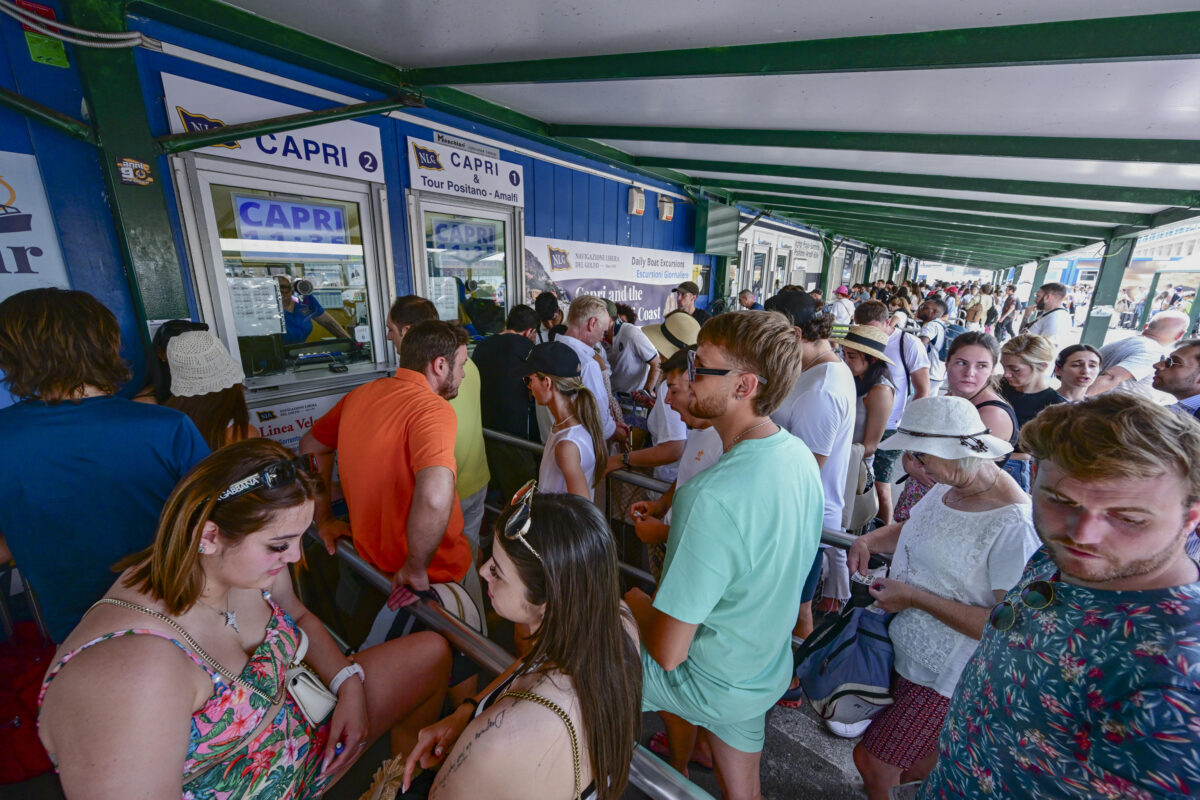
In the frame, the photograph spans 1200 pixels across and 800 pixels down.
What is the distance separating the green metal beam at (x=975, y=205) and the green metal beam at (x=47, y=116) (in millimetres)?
7502

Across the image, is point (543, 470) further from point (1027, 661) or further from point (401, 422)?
point (1027, 661)

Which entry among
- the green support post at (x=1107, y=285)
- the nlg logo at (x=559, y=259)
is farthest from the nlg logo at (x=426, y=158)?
the green support post at (x=1107, y=285)

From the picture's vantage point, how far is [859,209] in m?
9.25

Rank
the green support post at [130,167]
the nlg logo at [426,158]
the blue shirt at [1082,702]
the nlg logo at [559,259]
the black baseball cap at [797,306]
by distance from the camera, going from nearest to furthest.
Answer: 1. the blue shirt at [1082,702]
2. the green support post at [130,167]
3. the black baseball cap at [797,306]
4. the nlg logo at [426,158]
5. the nlg logo at [559,259]

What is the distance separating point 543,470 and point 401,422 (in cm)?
78

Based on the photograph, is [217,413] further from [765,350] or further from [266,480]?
[765,350]

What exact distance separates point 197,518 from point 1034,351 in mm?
4167

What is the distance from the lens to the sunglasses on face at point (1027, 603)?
3.67 ft

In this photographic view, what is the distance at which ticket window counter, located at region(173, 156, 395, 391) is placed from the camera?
3.08 meters

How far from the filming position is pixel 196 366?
229cm

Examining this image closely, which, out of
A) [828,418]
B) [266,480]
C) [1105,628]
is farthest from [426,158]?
[1105,628]

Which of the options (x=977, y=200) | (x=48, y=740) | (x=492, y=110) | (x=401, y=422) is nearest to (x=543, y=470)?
(x=401, y=422)

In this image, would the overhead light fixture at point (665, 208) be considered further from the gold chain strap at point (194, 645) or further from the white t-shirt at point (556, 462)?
the gold chain strap at point (194, 645)

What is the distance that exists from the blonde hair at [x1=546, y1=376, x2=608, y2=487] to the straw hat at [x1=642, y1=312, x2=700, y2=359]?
102 inches
